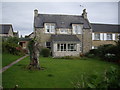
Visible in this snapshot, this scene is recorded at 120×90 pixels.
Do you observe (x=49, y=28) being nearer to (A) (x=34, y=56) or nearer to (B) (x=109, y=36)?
(B) (x=109, y=36)

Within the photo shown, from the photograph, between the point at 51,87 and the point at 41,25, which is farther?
the point at 41,25

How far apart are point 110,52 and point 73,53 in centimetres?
691

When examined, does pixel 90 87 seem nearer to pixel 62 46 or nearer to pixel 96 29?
pixel 62 46

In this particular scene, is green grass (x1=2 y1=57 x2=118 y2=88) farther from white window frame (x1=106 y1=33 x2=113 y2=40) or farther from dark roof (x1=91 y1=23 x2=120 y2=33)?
white window frame (x1=106 y1=33 x2=113 y2=40)

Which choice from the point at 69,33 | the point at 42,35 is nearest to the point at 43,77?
the point at 42,35

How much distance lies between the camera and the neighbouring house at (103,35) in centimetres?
3044

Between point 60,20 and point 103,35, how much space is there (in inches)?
404

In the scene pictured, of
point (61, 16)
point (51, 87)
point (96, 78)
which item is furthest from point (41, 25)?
point (96, 78)

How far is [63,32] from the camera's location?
93.5ft

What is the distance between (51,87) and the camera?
7035 mm

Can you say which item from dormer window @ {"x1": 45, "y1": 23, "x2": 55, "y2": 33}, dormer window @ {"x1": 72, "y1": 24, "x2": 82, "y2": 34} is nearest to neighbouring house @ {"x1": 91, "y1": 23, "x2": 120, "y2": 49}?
dormer window @ {"x1": 72, "y1": 24, "x2": 82, "y2": 34}

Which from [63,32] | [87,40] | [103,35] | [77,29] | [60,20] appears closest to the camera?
[63,32]

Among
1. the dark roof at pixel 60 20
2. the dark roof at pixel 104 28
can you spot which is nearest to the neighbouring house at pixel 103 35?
the dark roof at pixel 104 28

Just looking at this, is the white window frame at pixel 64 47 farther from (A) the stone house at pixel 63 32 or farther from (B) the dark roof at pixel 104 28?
(B) the dark roof at pixel 104 28
